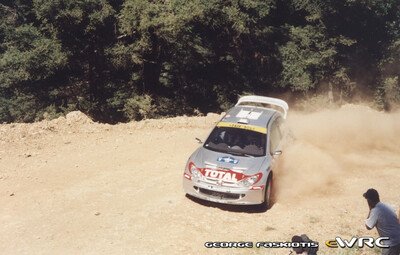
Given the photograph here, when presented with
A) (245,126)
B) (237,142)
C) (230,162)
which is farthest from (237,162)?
(245,126)

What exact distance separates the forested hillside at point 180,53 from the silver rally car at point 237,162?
1360cm

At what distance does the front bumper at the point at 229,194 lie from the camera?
9695 millimetres

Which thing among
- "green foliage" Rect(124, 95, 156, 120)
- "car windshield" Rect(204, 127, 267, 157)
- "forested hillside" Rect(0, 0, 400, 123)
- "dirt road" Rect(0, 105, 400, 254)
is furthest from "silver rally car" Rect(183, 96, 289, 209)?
"green foliage" Rect(124, 95, 156, 120)

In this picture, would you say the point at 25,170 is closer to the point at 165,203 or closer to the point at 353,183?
the point at 165,203

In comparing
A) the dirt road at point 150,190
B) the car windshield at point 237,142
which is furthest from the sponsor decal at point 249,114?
the dirt road at point 150,190

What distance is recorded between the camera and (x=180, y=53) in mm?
27547

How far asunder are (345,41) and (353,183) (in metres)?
20.8

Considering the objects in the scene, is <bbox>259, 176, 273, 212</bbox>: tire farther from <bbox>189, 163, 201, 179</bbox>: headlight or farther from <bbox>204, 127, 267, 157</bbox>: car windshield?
<bbox>189, 163, 201, 179</bbox>: headlight

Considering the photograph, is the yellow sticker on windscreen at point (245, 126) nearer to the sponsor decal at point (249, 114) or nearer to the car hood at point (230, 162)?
the sponsor decal at point (249, 114)

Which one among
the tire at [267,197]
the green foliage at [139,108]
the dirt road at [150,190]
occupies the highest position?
the tire at [267,197]

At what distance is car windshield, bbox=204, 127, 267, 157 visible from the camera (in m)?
10.6

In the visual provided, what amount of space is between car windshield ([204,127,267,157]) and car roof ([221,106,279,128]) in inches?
13.8
